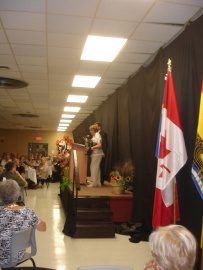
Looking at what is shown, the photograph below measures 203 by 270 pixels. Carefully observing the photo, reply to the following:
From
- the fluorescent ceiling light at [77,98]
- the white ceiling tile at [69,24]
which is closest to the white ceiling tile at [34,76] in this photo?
the fluorescent ceiling light at [77,98]

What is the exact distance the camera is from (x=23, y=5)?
374 cm

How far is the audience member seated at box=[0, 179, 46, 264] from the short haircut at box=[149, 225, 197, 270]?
5.62 ft

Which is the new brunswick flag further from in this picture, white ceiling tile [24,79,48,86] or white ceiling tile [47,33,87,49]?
white ceiling tile [24,79,48,86]

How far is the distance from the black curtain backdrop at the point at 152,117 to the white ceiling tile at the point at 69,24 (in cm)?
131

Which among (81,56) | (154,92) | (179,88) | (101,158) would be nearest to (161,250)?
(179,88)

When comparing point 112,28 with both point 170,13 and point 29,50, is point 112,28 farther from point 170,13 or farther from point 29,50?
point 29,50

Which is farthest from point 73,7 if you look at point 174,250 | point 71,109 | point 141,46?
point 71,109

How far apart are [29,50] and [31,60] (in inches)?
22.3

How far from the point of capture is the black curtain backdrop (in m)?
3.84

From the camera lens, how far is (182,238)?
1.69 metres

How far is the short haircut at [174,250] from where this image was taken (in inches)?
65.1

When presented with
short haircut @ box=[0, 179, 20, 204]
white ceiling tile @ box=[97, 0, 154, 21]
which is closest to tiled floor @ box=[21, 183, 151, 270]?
short haircut @ box=[0, 179, 20, 204]

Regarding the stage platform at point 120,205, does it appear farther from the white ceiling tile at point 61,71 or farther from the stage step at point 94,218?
the white ceiling tile at point 61,71

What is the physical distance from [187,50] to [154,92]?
134 centimetres
